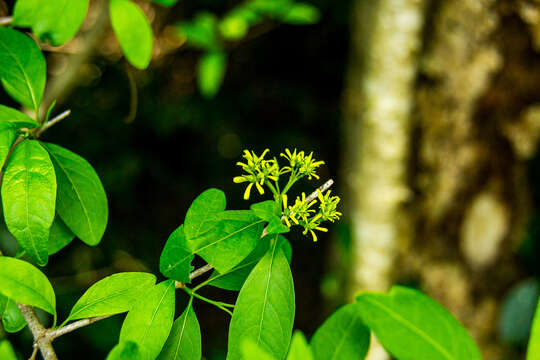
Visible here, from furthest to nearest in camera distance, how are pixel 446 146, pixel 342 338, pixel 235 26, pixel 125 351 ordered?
pixel 235 26 → pixel 446 146 → pixel 342 338 → pixel 125 351

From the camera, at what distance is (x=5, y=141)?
17.0 inches

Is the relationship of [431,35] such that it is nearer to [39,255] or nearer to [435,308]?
[435,308]

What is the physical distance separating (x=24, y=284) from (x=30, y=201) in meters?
0.08

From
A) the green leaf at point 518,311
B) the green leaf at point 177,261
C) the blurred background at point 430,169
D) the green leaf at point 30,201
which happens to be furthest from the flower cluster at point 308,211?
the green leaf at point 518,311

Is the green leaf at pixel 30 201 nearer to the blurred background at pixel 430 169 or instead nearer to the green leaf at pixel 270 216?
the green leaf at pixel 270 216

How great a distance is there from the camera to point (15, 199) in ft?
1.40

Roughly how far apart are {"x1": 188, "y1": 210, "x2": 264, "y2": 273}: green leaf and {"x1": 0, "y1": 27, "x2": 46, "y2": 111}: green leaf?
0.93ft

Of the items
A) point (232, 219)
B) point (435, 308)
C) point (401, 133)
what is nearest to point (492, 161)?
point (401, 133)

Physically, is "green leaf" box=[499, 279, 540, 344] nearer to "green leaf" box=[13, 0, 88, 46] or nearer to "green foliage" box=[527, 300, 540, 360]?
"green foliage" box=[527, 300, 540, 360]

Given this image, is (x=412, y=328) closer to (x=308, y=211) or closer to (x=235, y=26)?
(x=308, y=211)

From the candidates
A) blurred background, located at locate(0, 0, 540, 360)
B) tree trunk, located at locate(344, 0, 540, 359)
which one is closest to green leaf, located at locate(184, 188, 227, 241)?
blurred background, located at locate(0, 0, 540, 360)

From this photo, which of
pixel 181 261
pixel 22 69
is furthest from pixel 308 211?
pixel 22 69

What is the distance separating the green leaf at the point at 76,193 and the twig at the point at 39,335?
9 cm

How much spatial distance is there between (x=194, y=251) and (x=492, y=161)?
3.00ft
